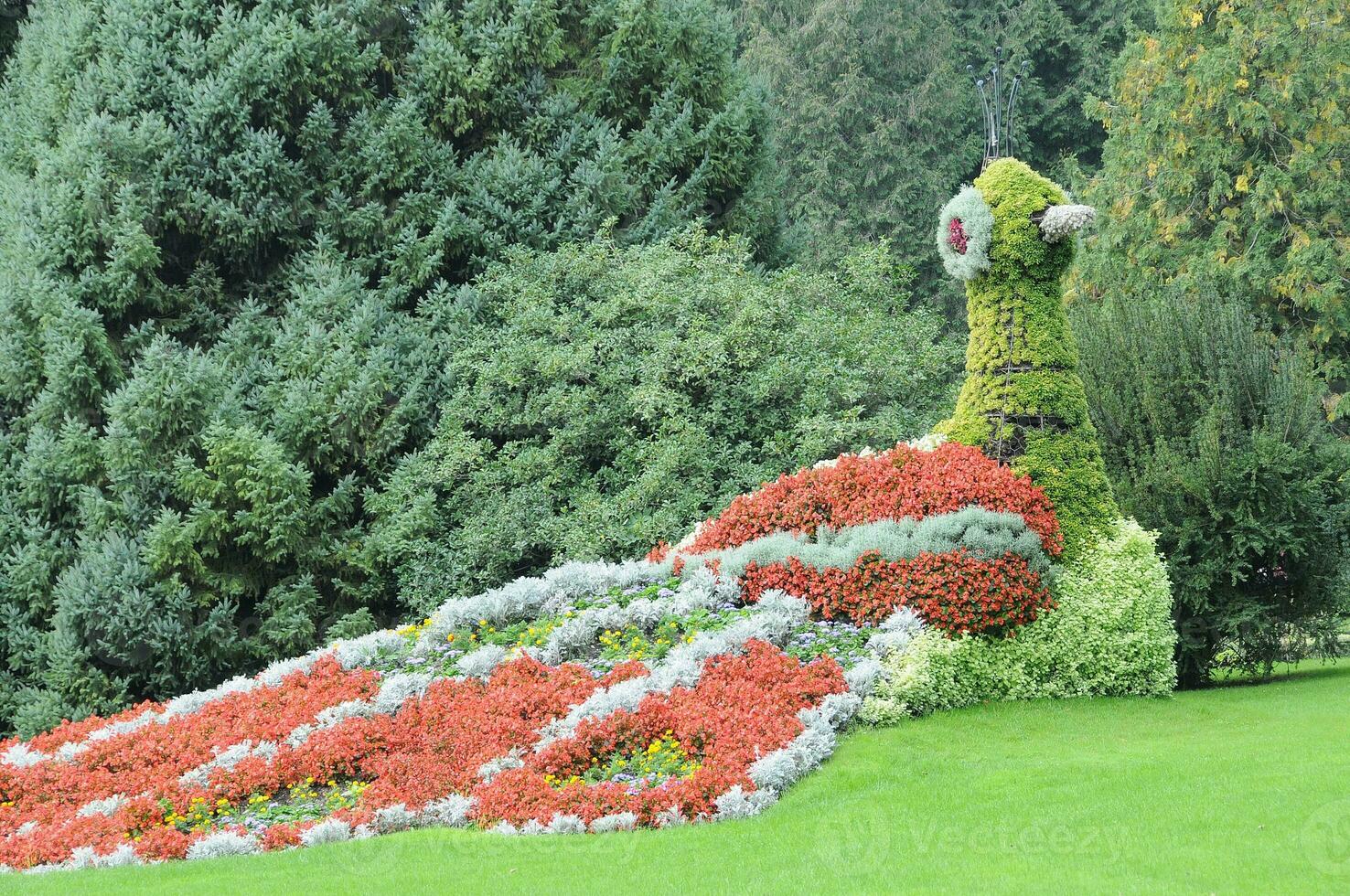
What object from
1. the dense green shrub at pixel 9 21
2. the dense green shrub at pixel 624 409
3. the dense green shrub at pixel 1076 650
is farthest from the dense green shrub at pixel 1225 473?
the dense green shrub at pixel 9 21

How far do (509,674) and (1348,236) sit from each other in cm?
1498

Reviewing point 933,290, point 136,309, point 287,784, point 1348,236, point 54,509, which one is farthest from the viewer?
point 933,290

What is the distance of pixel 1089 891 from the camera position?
5.05m

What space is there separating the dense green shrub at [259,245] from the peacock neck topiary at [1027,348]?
368 centimetres

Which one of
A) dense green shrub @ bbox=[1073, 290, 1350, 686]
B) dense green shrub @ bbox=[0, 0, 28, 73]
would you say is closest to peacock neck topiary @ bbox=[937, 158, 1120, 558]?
dense green shrub @ bbox=[1073, 290, 1350, 686]

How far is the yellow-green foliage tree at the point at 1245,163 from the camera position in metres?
18.2

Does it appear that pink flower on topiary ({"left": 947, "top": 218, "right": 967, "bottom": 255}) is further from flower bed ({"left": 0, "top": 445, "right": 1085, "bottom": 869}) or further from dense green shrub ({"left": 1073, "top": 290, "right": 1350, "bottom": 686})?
dense green shrub ({"left": 1073, "top": 290, "right": 1350, "bottom": 686})

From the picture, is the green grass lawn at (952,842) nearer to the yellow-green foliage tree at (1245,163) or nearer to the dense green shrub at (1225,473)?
the dense green shrub at (1225,473)

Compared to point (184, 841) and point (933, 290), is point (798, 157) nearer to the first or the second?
point (933, 290)

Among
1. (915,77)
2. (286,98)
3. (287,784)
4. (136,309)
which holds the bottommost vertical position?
(287,784)

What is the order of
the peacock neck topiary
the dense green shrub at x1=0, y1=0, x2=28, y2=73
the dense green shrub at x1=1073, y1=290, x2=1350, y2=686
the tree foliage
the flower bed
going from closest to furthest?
the flower bed → the peacock neck topiary → the dense green shrub at x1=1073, y1=290, x2=1350, y2=686 → the dense green shrub at x1=0, y1=0, x2=28, y2=73 → the tree foliage

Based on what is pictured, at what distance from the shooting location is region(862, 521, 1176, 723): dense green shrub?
873 centimetres

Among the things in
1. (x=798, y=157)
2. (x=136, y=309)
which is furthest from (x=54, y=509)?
(x=798, y=157)

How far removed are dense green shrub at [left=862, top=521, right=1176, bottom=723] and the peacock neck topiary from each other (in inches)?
13.5
